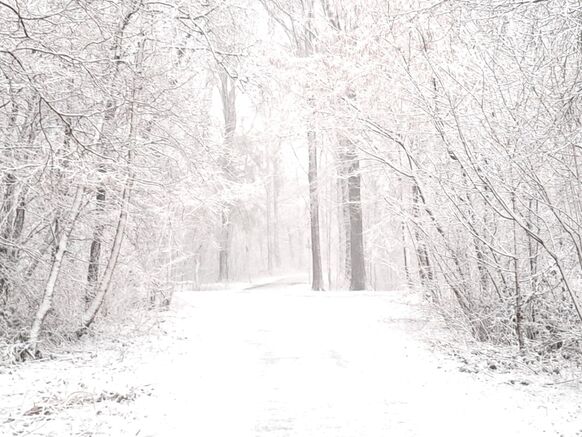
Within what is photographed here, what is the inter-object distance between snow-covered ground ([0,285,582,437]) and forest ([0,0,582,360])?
3.45 ft

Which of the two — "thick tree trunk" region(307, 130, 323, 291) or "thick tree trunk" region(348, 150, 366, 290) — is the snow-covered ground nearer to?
"thick tree trunk" region(348, 150, 366, 290)

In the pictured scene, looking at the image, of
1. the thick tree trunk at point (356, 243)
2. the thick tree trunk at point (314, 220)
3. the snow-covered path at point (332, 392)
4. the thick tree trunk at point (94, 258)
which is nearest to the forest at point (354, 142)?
the thick tree trunk at point (94, 258)

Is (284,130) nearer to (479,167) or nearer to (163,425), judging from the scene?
(479,167)

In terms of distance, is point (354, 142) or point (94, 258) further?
point (354, 142)

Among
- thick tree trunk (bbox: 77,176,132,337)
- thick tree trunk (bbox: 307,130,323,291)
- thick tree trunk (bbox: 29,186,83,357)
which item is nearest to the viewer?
thick tree trunk (bbox: 29,186,83,357)

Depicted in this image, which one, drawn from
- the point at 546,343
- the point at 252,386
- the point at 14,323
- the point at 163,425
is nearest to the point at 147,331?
the point at 14,323

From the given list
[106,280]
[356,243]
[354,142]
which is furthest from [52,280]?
[356,243]

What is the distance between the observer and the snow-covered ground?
4.93m

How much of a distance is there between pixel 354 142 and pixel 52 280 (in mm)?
5144

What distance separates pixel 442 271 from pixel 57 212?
569 centimetres

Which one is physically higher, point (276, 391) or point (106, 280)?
point (106, 280)

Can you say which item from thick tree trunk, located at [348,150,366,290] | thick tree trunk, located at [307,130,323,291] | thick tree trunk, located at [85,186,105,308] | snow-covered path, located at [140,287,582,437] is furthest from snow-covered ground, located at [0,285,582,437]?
thick tree trunk, located at [307,130,323,291]

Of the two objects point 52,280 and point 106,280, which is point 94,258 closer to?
point 106,280

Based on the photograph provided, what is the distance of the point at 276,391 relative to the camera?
20.0ft
